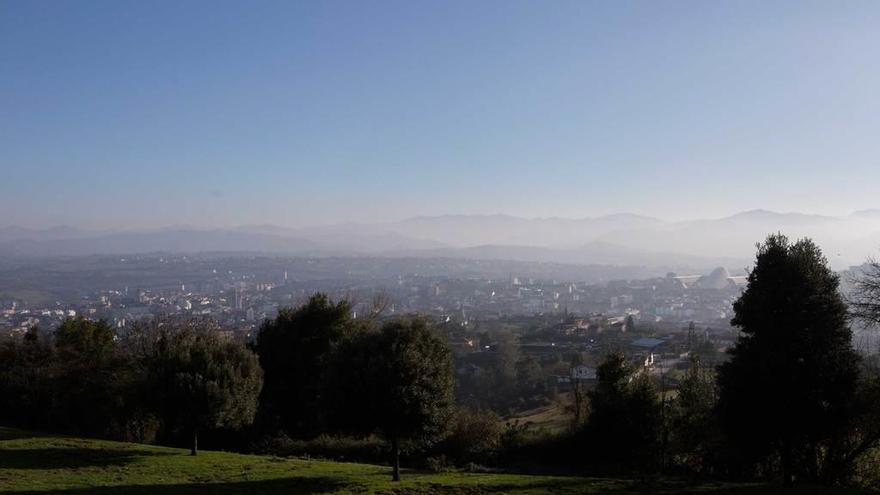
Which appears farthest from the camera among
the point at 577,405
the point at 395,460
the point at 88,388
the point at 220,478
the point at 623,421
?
the point at 577,405

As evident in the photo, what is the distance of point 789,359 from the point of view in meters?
17.3

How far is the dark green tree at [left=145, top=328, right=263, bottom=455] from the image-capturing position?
20078 millimetres

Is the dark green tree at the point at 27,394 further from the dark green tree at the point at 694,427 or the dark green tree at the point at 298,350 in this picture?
the dark green tree at the point at 694,427

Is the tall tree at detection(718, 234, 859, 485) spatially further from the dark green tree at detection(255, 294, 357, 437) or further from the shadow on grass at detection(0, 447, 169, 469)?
the dark green tree at detection(255, 294, 357, 437)

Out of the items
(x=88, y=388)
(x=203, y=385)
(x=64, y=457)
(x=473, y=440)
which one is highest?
(x=203, y=385)

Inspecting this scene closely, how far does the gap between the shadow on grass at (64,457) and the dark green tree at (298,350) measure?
1072 cm

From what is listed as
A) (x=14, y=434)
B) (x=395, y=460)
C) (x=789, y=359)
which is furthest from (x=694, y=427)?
(x=14, y=434)

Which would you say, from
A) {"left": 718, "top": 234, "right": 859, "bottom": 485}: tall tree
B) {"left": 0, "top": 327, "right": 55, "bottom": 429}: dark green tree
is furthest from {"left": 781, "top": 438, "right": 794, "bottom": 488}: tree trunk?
{"left": 0, "top": 327, "right": 55, "bottom": 429}: dark green tree

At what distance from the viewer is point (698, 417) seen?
75.3 ft

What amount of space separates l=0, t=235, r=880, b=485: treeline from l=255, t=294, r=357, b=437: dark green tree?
17 centimetres

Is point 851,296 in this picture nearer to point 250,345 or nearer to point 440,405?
point 440,405

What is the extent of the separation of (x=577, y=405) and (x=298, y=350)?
1366cm

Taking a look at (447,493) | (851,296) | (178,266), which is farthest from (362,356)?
(178,266)

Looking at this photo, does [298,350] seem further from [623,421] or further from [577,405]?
[623,421]
